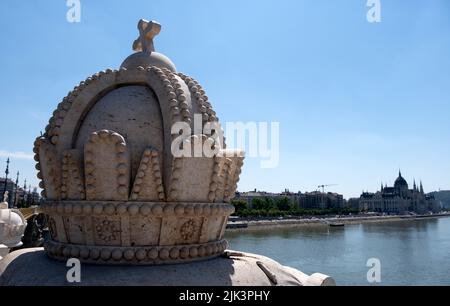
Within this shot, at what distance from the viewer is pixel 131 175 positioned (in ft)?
13.0

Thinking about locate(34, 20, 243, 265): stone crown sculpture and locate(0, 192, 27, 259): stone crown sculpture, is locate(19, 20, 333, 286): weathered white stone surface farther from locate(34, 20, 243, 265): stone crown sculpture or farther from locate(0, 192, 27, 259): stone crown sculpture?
locate(0, 192, 27, 259): stone crown sculpture

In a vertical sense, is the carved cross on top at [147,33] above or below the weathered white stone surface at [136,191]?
above

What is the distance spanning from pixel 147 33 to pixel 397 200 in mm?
150660

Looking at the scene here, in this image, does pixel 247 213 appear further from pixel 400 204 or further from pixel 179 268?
pixel 400 204

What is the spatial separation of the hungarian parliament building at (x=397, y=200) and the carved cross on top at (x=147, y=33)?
13798cm

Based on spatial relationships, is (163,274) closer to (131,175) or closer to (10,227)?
(131,175)

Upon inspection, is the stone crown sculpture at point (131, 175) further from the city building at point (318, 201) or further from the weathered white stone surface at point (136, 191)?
the city building at point (318, 201)

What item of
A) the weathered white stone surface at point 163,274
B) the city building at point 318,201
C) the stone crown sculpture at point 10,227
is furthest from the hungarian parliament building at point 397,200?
the weathered white stone surface at point 163,274

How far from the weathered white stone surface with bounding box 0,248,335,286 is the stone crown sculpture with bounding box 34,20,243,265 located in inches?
6.7

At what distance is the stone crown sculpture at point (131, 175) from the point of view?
3852 mm

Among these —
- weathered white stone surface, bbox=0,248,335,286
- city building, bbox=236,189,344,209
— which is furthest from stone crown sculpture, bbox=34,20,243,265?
city building, bbox=236,189,344,209

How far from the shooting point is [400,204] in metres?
138
